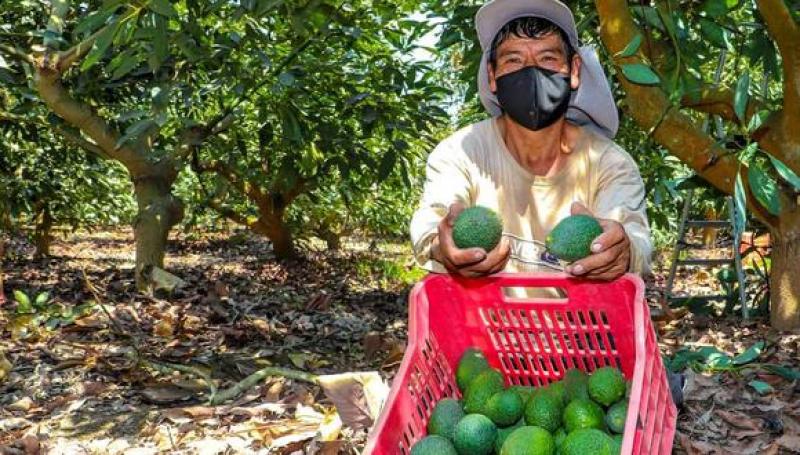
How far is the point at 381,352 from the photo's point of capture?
141 inches

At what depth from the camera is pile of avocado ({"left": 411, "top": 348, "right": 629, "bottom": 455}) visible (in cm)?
143

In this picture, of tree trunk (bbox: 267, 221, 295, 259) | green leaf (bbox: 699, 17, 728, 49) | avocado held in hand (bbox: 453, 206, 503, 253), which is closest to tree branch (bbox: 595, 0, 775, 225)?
green leaf (bbox: 699, 17, 728, 49)

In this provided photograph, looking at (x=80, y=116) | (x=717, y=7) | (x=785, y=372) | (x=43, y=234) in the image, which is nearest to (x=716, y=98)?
(x=717, y=7)

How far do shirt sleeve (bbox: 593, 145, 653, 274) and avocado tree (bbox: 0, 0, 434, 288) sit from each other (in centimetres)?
132

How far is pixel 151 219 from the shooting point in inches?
196

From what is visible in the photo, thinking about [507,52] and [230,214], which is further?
[230,214]

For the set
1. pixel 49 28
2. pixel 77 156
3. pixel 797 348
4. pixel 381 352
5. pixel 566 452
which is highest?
pixel 49 28

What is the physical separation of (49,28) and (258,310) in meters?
1.94

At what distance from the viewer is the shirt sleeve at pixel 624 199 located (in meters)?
1.66

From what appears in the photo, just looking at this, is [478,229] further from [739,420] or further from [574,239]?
[739,420]

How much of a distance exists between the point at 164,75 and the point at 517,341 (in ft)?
9.47

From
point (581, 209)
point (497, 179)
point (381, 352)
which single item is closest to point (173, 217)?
point (381, 352)

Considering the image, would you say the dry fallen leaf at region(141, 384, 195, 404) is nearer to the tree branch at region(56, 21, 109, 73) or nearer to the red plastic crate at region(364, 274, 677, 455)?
the red plastic crate at region(364, 274, 677, 455)

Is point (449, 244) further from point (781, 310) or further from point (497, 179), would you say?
point (781, 310)
